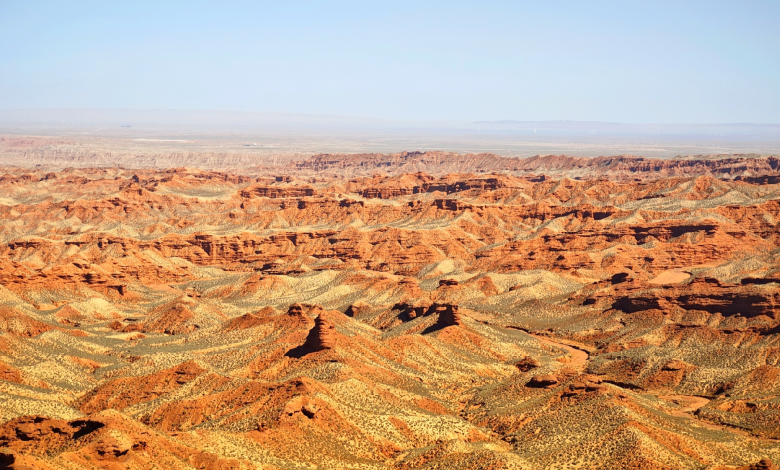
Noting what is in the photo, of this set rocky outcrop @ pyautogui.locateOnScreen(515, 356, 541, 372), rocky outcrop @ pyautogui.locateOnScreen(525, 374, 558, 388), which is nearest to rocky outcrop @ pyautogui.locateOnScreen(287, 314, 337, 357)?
rocky outcrop @ pyautogui.locateOnScreen(525, 374, 558, 388)

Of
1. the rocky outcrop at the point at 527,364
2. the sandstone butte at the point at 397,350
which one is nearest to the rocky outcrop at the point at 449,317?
the sandstone butte at the point at 397,350

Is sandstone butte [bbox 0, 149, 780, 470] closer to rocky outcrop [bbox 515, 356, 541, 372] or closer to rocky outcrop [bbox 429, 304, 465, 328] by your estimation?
rocky outcrop [bbox 515, 356, 541, 372]

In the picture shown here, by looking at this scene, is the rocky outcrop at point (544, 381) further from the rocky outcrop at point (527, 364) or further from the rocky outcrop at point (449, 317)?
the rocky outcrop at point (449, 317)

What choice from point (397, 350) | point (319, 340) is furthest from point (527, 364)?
point (319, 340)

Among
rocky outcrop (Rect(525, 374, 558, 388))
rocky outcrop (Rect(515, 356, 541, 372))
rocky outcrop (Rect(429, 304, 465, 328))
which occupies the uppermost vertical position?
rocky outcrop (Rect(525, 374, 558, 388))

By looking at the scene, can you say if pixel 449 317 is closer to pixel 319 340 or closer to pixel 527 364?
pixel 527 364

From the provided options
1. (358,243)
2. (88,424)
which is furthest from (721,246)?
(88,424)

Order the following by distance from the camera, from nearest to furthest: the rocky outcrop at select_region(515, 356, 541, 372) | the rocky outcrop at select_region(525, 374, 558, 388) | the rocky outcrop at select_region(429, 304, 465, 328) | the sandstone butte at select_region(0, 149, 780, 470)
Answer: the sandstone butte at select_region(0, 149, 780, 470)
the rocky outcrop at select_region(525, 374, 558, 388)
the rocky outcrop at select_region(515, 356, 541, 372)
the rocky outcrop at select_region(429, 304, 465, 328)

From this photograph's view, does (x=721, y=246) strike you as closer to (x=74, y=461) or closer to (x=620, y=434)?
(x=620, y=434)

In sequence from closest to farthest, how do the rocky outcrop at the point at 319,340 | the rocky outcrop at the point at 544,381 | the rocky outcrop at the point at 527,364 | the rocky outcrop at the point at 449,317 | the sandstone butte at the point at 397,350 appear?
the sandstone butte at the point at 397,350 < the rocky outcrop at the point at 544,381 < the rocky outcrop at the point at 319,340 < the rocky outcrop at the point at 527,364 < the rocky outcrop at the point at 449,317
